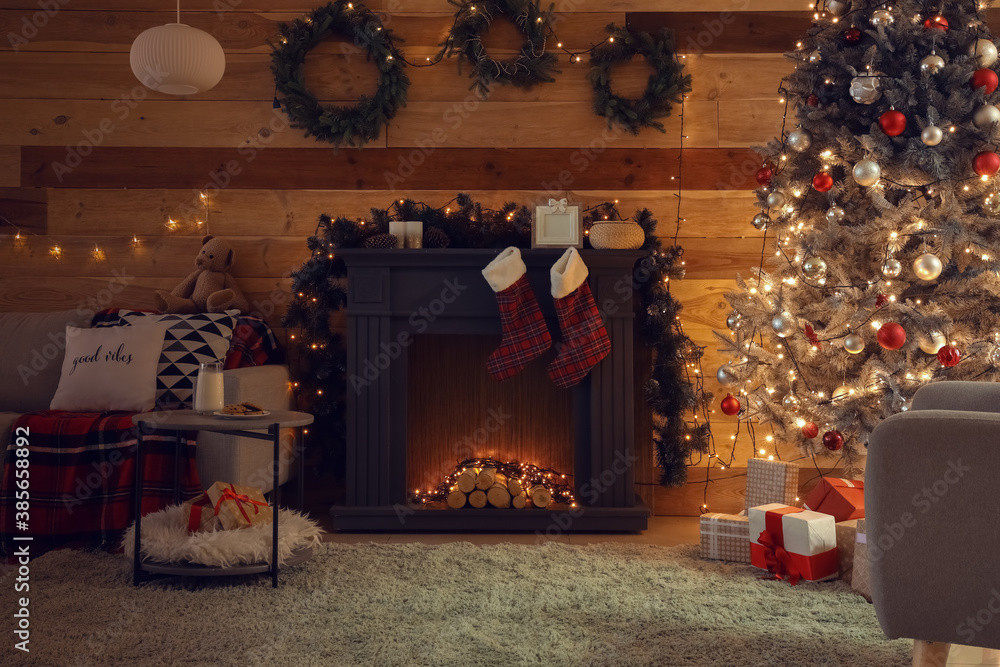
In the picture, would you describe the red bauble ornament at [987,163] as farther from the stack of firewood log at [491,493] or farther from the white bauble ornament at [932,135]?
the stack of firewood log at [491,493]

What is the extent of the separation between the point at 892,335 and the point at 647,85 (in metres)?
1.51

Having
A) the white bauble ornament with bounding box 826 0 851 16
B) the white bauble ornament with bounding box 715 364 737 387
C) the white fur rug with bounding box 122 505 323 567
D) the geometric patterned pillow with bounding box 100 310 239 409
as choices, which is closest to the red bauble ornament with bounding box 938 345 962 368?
the white bauble ornament with bounding box 715 364 737 387

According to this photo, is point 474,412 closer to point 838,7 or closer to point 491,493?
point 491,493

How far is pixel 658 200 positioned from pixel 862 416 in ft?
4.01

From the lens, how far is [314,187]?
3.34m

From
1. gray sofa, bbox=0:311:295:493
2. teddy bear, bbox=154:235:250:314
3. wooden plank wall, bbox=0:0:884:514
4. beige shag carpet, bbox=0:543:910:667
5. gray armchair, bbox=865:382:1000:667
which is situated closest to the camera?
gray armchair, bbox=865:382:1000:667

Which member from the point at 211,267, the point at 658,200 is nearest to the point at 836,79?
the point at 658,200

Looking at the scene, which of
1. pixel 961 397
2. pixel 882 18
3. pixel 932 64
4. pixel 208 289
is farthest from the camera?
pixel 208 289

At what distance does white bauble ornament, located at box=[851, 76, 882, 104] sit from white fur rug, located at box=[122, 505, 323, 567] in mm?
2184

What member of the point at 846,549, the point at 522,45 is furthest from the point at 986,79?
the point at 522,45

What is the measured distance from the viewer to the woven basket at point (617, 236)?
289 centimetres

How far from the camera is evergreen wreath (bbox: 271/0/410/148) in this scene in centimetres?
325

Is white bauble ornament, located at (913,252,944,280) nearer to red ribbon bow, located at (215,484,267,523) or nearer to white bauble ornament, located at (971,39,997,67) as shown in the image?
white bauble ornament, located at (971,39,997,67)

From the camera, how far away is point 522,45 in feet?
10.9
